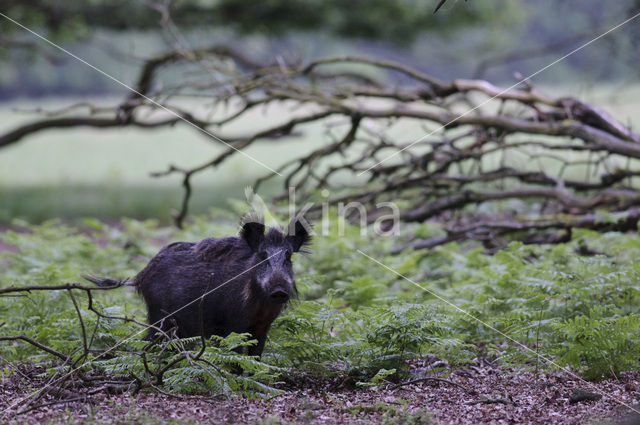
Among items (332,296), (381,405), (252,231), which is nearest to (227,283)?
(252,231)

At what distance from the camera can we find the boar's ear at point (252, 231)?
22.0 ft

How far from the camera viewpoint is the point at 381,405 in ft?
17.7

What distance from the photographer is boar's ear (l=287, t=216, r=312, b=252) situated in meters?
6.84

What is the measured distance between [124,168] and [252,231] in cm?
2837

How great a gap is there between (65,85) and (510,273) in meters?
35.7

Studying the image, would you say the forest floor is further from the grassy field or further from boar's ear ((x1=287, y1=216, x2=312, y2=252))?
the grassy field

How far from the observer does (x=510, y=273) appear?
7852mm

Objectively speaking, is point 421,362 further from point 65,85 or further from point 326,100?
point 65,85

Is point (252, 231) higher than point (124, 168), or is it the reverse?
point (124, 168)

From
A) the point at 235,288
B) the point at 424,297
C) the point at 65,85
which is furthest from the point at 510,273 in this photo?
the point at 65,85

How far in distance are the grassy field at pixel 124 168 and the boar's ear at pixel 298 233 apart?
5707mm

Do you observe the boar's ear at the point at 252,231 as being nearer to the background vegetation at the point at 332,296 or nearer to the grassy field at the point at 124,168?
the background vegetation at the point at 332,296

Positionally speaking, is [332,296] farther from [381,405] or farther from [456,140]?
[456,140]

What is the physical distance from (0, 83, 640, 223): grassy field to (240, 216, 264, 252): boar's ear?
5471mm
